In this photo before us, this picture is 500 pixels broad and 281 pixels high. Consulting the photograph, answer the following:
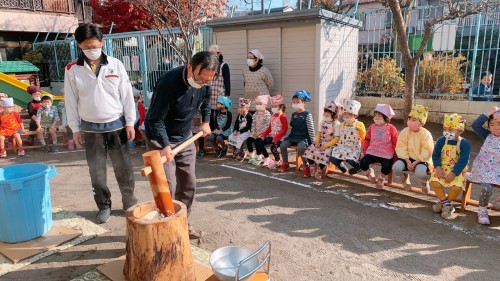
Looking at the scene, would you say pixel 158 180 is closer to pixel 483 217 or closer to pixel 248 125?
pixel 483 217

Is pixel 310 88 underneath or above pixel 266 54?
underneath

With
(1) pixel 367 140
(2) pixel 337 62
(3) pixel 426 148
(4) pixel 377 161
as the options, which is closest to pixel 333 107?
(1) pixel 367 140

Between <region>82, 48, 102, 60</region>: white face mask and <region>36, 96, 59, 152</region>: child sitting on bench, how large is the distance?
5062 millimetres

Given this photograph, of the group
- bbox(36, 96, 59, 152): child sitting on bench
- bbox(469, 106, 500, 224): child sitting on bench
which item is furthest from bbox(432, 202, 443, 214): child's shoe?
bbox(36, 96, 59, 152): child sitting on bench

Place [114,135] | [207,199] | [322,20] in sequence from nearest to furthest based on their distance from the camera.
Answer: [114,135] → [207,199] → [322,20]

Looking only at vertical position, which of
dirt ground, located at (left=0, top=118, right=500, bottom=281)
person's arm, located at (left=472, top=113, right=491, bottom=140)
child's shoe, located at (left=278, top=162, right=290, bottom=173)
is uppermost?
person's arm, located at (left=472, top=113, right=491, bottom=140)

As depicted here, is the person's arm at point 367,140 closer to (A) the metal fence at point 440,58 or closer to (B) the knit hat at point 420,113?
(B) the knit hat at point 420,113

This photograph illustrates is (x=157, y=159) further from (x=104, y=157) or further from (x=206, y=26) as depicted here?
(x=206, y=26)

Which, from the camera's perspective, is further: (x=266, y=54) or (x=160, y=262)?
(x=266, y=54)

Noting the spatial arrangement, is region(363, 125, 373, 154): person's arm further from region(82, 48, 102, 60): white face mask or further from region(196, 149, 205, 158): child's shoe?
region(82, 48, 102, 60): white face mask

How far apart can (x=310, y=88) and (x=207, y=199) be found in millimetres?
3937

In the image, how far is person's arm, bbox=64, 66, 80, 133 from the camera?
404 cm

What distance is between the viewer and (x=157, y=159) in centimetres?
318

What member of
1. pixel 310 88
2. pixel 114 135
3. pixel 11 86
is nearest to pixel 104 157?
pixel 114 135
